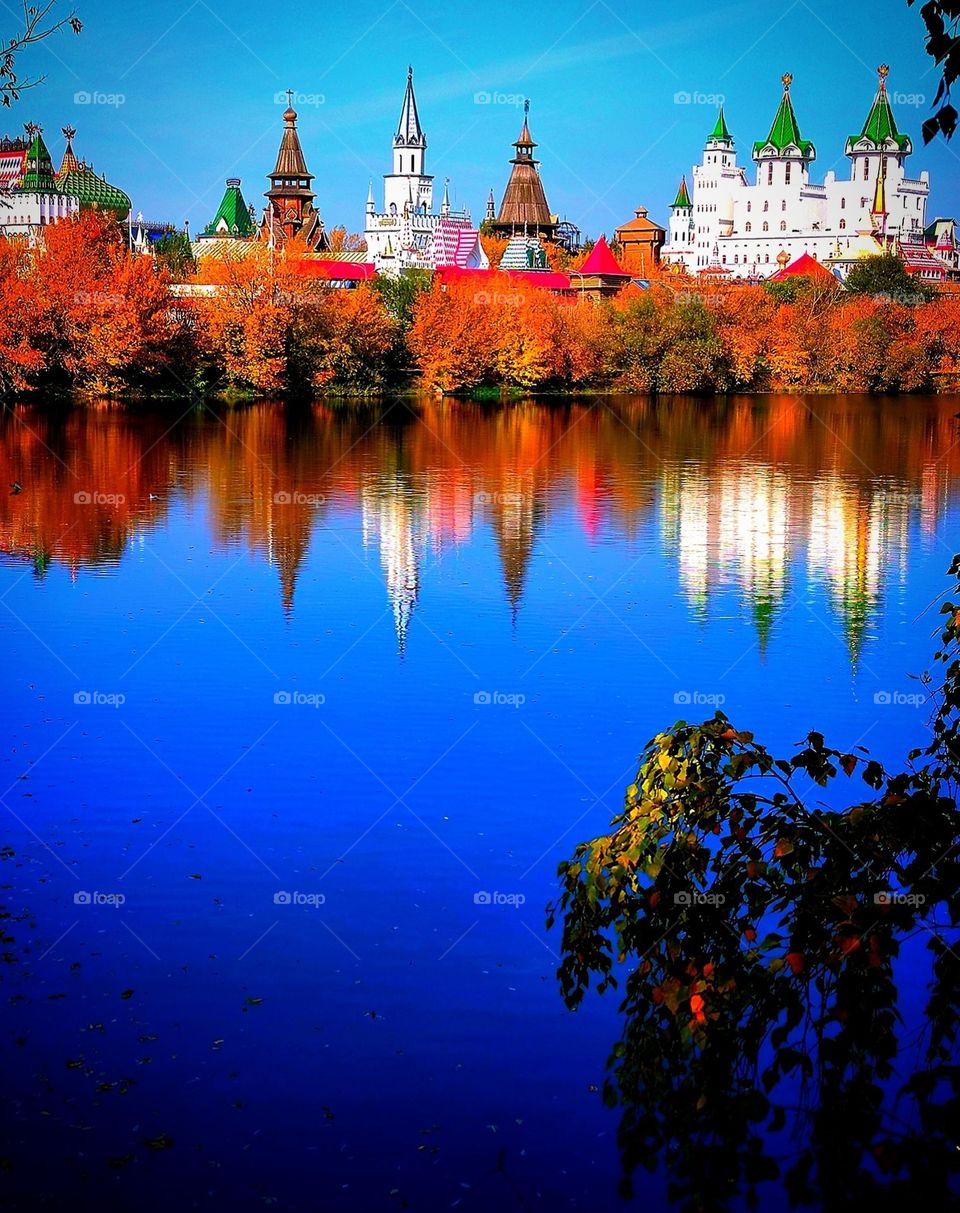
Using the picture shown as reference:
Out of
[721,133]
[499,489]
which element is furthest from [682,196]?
[499,489]

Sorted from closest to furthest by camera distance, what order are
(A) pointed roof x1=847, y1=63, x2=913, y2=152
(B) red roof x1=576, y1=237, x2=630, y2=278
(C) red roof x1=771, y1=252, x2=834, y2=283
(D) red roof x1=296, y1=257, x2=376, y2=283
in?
(D) red roof x1=296, y1=257, x2=376, y2=283 → (B) red roof x1=576, y1=237, x2=630, y2=278 → (C) red roof x1=771, y1=252, x2=834, y2=283 → (A) pointed roof x1=847, y1=63, x2=913, y2=152

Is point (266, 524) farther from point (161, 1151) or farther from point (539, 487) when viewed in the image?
point (161, 1151)

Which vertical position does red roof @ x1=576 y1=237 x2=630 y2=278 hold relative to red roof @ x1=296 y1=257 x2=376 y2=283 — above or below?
above

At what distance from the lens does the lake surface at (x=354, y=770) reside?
6.79 metres

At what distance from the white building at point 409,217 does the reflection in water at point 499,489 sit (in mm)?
44230

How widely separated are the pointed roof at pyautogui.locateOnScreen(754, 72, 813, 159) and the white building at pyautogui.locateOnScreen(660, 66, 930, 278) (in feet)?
0.36

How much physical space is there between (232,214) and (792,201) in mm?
67412

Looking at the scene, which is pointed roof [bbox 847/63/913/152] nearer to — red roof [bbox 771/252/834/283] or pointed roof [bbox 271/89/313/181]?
red roof [bbox 771/252/834/283]

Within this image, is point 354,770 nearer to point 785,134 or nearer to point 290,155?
point 290,155

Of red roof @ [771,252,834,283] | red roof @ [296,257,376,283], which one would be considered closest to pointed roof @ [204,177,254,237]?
red roof @ [296,257,376,283]

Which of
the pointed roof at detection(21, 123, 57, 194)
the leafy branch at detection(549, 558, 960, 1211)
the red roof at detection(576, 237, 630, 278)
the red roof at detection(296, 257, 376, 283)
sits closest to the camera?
the leafy branch at detection(549, 558, 960, 1211)

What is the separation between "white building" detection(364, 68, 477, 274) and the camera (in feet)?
307

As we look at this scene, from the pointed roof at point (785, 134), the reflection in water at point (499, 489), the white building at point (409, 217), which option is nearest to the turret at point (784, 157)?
the pointed roof at point (785, 134)

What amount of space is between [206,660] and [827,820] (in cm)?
1128
